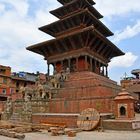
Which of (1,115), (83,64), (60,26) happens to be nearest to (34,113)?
(1,115)

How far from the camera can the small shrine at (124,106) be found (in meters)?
16.2

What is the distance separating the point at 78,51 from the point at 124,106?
1560 centimetres

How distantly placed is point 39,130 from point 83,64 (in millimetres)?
16192

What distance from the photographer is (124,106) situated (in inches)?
649

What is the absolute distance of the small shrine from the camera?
53.0ft

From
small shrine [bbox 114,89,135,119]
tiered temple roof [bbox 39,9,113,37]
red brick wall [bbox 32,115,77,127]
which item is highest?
tiered temple roof [bbox 39,9,113,37]

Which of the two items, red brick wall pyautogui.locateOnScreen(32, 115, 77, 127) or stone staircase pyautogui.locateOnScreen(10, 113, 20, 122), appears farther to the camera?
stone staircase pyautogui.locateOnScreen(10, 113, 20, 122)

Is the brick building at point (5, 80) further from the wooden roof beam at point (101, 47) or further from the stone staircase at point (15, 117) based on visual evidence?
the stone staircase at point (15, 117)

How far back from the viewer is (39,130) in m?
16.0

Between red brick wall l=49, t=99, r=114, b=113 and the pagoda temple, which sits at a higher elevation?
the pagoda temple

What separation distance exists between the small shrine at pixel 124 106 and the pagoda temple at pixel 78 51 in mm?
4527

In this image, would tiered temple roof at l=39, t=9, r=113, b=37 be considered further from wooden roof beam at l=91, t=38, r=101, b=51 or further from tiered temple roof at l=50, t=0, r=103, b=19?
wooden roof beam at l=91, t=38, r=101, b=51

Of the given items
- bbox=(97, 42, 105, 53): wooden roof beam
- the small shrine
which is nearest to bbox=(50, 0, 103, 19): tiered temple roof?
bbox=(97, 42, 105, 53): wooden roof beam

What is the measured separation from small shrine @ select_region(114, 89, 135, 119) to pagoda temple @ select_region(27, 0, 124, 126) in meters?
4.53
